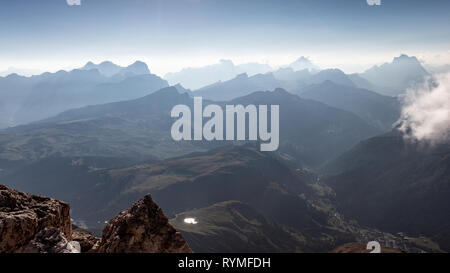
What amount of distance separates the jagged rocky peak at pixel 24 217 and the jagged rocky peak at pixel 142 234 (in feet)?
8.32

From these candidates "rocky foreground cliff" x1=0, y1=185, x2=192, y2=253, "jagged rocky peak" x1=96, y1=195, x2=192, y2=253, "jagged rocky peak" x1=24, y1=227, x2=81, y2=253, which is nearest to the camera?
"jagged rocky peak" x1=24, y1=227, x2=81, y2=253

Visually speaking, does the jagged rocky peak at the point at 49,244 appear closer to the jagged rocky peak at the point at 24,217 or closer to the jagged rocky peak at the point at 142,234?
the jagged rocky peak at the point at 24,217

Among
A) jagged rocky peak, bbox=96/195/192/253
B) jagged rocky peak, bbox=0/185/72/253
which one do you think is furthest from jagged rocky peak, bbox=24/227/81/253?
jagged rocky peak, bbox=96/195/192/253

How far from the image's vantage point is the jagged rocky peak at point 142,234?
1205cm

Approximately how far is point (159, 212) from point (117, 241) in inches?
82.5

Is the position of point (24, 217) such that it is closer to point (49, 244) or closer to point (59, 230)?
point (59, 230)

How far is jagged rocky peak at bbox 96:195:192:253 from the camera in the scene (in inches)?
475

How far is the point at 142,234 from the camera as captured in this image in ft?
40.9

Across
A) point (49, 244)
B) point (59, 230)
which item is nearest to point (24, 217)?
point (59, 230)

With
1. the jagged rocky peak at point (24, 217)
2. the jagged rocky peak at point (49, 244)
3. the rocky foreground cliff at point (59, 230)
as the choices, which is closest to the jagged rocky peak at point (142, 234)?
the rocky foreground cliff at point (59, 230)

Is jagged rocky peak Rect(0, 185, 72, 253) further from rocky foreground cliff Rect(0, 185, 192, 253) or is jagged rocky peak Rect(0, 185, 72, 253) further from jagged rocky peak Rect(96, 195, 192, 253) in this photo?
jagged rocky peak Rect(96, 195, 192, 253)
